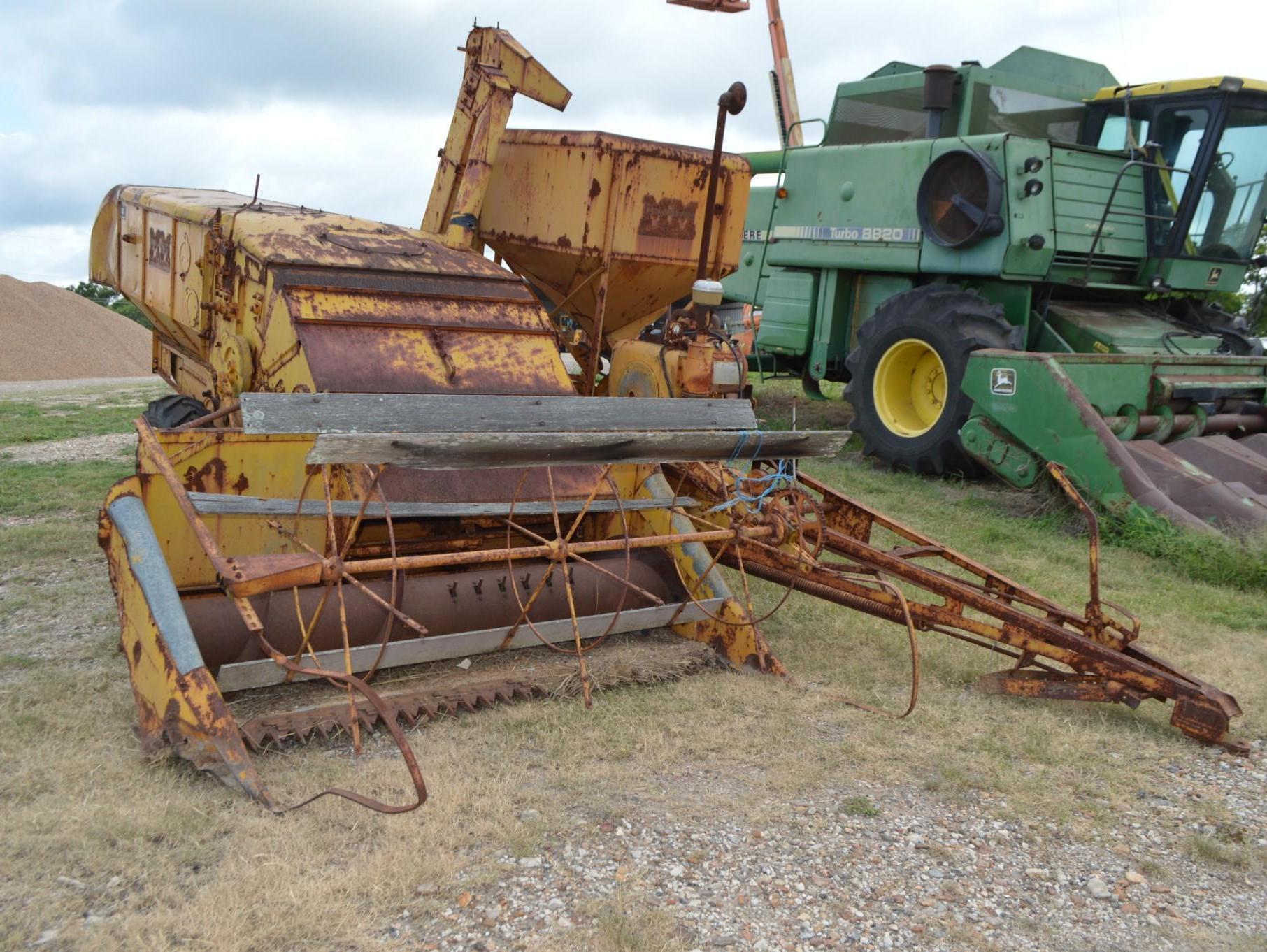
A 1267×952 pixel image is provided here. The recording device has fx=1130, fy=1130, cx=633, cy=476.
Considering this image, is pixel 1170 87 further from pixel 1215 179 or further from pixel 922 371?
pixel 922 371

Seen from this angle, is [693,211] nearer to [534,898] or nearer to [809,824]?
[809,824]

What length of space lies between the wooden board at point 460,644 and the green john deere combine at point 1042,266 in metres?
3.34

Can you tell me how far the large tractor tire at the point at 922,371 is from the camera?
7523mm

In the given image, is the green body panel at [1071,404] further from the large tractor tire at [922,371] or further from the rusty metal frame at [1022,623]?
the rusty metal frame at [1022,623]

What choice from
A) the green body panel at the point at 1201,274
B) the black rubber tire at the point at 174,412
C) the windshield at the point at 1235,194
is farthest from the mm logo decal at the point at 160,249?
the windshield at the point at 1235,194

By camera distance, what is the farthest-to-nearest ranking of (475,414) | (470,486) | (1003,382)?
1. (1003,382)
2. (470,486)
3. (475,414)

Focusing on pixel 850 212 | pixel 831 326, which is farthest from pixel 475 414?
pixel 831 326

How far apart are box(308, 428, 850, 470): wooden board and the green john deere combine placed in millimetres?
3187

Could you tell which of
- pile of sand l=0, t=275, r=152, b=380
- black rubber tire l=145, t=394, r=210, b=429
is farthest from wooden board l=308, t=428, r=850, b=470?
pile of sand l=0, t=275, r=152, b=380

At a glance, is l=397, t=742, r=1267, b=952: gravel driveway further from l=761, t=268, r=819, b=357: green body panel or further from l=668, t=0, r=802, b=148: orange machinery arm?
l=668, t=0, r=802, b=148: orange machinery arm

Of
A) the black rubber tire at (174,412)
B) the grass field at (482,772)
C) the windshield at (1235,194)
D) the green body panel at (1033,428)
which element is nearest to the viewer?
the grass field at (482,772)

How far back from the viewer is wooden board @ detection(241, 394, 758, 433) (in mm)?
3113

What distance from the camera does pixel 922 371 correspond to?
8.40 m

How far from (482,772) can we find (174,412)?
2.85 metres
